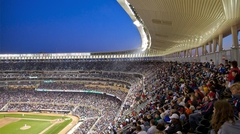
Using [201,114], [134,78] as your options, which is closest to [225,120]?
[201,114]

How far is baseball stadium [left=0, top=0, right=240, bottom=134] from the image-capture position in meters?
10.7

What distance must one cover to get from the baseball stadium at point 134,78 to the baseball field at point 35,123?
0.17 m

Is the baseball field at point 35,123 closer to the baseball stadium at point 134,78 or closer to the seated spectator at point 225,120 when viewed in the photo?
the baseball stadium at point 134,78

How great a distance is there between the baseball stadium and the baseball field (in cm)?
17

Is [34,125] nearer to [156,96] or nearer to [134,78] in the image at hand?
[134,78]

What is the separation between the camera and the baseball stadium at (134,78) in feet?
35.1

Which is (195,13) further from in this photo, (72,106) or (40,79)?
(40,79)

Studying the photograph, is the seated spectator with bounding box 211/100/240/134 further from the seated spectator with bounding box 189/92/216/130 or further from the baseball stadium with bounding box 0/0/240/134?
the seated spectator with bounding box 189/92/216/130

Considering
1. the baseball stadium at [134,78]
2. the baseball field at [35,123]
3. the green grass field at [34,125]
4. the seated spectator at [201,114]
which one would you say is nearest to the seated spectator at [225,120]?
the baseball stadium at [134,78]

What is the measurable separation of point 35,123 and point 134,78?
2097 centimetres

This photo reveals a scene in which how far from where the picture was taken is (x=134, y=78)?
A: 1747 inches

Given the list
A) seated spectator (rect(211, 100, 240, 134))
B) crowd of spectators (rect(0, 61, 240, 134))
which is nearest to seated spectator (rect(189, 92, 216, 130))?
crowd of spectators (rect(0, 61, 240, 134))

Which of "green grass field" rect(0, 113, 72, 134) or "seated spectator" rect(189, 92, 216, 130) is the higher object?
"seated spectator" rect(189, 92, 216, 130)

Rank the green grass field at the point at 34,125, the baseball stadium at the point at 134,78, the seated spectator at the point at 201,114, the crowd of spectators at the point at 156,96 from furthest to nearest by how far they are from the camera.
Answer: the green grass field at the point at 34,125 → the baseball stadium at the point at 134,78 → the crowd of spectators at the point at 156,96 → the seated spectator at the point at 201,114
